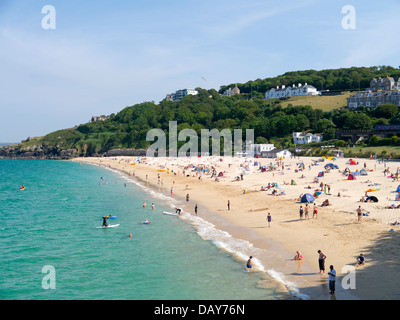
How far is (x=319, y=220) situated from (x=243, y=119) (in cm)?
9270

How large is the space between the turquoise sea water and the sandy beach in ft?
6.69

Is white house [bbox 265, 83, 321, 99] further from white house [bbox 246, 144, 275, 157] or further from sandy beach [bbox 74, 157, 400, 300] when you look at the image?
sandy beach [bbox 74, 157, 400, 300]

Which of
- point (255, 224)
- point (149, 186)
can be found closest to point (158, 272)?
point (255, 224)

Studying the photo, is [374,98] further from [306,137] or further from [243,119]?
[243,119]

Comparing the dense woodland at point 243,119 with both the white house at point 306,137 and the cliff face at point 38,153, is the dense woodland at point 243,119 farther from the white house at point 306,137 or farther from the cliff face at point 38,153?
the cliff face at point 38,153

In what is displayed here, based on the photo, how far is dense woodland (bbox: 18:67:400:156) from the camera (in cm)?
8756

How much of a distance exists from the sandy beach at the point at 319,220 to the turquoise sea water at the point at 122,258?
204 centimetres

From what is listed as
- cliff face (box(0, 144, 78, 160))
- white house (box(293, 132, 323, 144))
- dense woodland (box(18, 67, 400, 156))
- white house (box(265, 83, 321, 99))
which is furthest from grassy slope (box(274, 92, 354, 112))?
cliff face (box(0, 144, 78, 160))

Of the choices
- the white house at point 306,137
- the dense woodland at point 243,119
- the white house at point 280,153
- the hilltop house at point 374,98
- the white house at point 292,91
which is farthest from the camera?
the white house at point 292,91

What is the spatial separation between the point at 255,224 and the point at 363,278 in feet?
37.5

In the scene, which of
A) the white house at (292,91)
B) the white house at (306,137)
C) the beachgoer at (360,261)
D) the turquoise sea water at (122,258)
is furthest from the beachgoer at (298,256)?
the white house at (292,91)

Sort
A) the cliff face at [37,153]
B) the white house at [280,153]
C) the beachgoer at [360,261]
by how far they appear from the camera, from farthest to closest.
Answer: the cliff face at [37,153]
the white house at [280,153]
the beachgoer at [360,261]

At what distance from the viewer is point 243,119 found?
378 ft

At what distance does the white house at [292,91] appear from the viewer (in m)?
142
